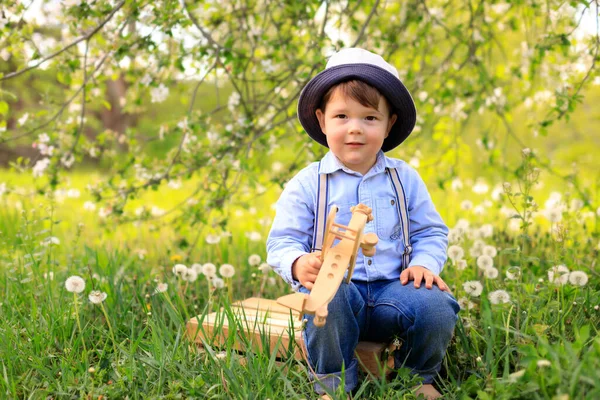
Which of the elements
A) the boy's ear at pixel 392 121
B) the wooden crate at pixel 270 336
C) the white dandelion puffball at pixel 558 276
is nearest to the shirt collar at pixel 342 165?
Result: the boy's ear at pixel 392 121

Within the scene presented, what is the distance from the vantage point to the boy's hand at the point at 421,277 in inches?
83.4

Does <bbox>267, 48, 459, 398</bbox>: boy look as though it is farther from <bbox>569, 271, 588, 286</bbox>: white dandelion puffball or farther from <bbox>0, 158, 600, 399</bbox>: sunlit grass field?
<bbox>569, 271, 588, 286</bbox>: white dandelion puffball

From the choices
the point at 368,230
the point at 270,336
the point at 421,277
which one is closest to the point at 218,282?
the point at 270,336

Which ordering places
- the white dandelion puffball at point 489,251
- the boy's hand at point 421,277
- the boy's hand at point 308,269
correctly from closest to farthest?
the boy's hand at point 308,269
the boy's hand at point 421,277
the white dandelion puffball at point 489,251

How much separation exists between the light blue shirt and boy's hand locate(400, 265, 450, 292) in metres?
0.04

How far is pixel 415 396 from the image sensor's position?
200 cm

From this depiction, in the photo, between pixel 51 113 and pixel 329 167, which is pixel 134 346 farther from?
pixel 51 113

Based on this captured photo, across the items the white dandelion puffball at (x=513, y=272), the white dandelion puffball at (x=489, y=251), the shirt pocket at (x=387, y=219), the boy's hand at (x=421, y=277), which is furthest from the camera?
the white dandelion puffball at (x=489, y=251)

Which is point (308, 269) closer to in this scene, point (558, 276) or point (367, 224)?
point (367, 224)

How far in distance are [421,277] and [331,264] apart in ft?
1.41

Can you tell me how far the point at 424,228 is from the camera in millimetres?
2330

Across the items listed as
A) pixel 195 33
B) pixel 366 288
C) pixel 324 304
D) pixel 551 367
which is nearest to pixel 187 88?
pixel 195 33

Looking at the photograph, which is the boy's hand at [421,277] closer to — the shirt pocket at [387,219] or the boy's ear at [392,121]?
the shirt pocket at [387,219]

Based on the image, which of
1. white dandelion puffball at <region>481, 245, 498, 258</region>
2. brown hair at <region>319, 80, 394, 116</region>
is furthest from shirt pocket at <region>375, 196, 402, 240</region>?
white dandelion puffball at <region>481, 245, 498, 258</region>
